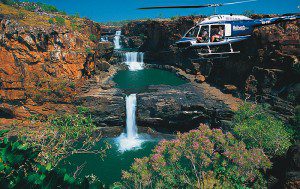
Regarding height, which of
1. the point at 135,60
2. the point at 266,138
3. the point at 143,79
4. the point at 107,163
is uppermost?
the point at 135,60

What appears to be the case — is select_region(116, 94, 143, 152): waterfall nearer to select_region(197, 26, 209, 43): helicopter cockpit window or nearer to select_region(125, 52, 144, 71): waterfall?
select_region(197, 26, 209, 43): helicopter cockpit window

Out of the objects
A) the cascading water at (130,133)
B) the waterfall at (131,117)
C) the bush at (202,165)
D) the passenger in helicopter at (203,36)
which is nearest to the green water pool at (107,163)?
the cascading water at (130,133)

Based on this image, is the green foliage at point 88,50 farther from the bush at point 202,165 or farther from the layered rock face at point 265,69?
the bush at point 202,165

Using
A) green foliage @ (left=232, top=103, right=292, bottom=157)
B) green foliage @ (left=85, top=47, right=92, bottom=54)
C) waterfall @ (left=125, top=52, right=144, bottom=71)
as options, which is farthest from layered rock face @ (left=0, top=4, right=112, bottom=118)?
waterfall @ (left=125, top=52, right=144, bottom=71)

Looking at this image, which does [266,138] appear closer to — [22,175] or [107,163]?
[107,163]

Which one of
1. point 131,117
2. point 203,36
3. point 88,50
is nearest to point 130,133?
point 131,117

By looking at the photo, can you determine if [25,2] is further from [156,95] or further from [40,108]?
[156,95]

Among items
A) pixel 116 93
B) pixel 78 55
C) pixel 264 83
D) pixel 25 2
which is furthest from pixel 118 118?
pixel 25 2
